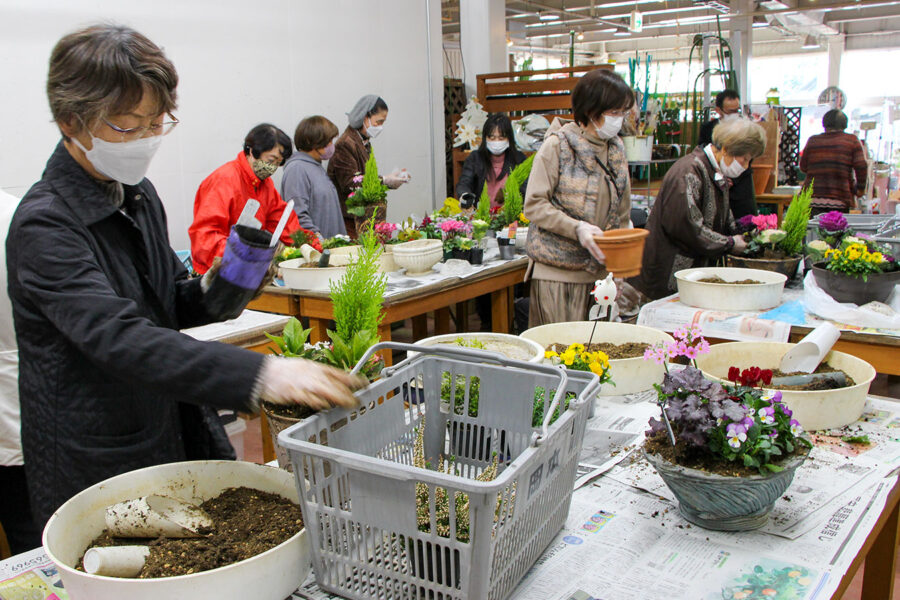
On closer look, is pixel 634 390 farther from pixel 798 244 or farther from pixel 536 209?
pixel 798 244

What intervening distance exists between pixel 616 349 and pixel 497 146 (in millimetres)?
3322

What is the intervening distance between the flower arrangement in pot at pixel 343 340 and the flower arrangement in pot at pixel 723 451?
1.89 feet

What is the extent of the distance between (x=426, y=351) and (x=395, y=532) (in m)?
0.44

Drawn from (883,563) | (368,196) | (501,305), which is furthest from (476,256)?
(883,563)

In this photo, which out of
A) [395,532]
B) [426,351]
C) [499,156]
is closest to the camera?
[395,532]

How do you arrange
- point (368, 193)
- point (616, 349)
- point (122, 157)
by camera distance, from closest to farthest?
point (122, 157)
point (616, 349)
point (368, 193)

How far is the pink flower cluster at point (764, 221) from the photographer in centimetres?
338

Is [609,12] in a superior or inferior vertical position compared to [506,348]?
superior

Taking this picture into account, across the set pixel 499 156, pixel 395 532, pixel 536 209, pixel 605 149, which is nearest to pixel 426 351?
pixel 395 532

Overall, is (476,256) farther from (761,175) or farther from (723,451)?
(761,175)

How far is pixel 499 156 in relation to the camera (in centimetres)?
536

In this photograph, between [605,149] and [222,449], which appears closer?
[222,449]

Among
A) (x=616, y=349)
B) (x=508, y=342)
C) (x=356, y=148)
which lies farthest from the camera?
(x=356, y=148)

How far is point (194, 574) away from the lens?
0.96 metres
